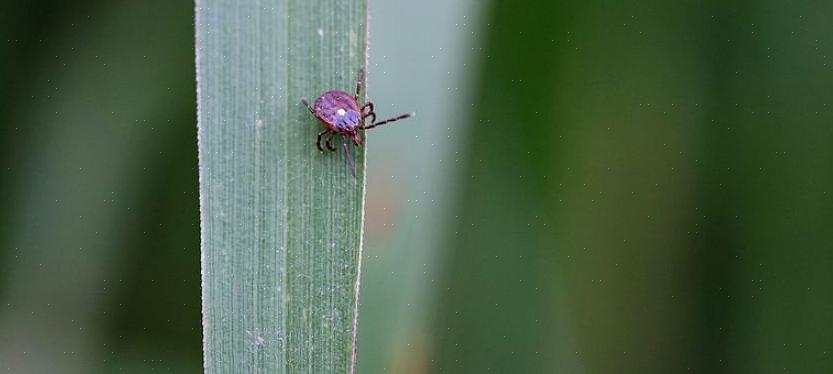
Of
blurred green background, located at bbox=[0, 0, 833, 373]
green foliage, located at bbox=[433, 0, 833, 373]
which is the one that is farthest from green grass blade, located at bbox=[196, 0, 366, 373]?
green foliage, located at bbox=[433, 0, 833, 373]

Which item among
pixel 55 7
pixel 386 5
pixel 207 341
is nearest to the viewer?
pixel 207 341

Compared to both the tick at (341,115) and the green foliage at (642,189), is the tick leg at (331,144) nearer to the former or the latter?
the tick at (341,115)

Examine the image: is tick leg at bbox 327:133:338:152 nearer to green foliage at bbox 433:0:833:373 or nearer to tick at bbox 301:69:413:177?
tick at bbox 301:69:413:177

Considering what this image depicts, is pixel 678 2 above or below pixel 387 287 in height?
above

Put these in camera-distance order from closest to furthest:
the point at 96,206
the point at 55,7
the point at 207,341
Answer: the point at 207,341 → the point at 55,7 → the point at 96,206

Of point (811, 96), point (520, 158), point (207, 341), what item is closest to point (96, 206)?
point (207, 341)

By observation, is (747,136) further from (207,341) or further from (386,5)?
(207,341)

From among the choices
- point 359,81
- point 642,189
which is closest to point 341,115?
point 359,81
